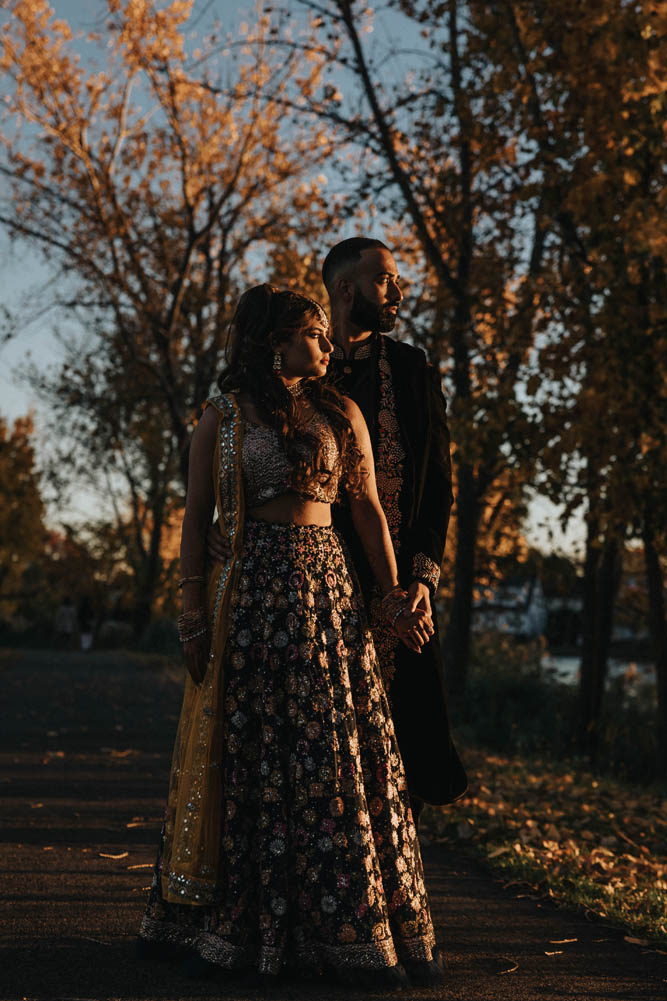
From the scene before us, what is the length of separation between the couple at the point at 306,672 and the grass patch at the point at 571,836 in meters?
1.39

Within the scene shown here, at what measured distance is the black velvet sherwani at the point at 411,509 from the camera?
12.7 feet

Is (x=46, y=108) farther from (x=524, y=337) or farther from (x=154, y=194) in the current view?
(x=524, y=337)

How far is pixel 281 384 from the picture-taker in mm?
3662

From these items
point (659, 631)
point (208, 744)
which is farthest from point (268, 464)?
point (659, 631)

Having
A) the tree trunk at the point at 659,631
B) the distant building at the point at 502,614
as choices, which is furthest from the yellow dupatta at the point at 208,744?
the distant building at the point at 502,614

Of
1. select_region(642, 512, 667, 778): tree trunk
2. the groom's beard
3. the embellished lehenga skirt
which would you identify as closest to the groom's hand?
the embellished lehenga skirt

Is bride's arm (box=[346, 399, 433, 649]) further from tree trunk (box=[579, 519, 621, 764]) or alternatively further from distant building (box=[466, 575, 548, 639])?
distant building (box=[466, 575, 548, 639])

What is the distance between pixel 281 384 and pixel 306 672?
0.95 m

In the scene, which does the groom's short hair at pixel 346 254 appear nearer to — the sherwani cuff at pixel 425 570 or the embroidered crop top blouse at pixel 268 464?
the embroidered crop top blouse at pixel 268 464

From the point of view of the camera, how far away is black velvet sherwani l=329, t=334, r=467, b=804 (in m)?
3.88

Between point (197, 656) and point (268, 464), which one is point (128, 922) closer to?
point (197, 656)

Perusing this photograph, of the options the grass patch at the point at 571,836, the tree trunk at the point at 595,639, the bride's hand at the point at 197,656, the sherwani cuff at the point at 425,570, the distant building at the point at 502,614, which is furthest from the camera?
the distant building at the point at 502,614

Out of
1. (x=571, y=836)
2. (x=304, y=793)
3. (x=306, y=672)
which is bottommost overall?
(x=571, y=836)

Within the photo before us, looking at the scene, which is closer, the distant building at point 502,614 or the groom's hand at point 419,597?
the groom's hand at point 419,597
